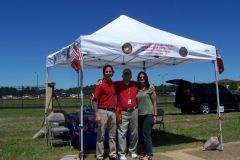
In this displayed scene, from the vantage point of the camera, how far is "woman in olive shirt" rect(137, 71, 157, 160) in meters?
9.46

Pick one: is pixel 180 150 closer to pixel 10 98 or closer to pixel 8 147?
pixel 8 147

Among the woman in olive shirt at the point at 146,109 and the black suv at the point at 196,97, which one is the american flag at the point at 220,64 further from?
the black suv at the point at 196,97

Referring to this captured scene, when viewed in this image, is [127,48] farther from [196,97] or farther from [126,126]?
[196,97]

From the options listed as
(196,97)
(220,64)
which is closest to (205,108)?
(196,97)

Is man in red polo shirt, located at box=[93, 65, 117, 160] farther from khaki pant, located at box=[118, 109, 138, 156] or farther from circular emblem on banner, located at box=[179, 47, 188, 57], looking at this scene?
circular emblem on banner, located at box=[179, 47, 188, 57]

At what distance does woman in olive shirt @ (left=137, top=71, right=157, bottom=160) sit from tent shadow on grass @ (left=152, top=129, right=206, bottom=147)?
231 centimetres

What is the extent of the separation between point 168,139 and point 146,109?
3.83 metres

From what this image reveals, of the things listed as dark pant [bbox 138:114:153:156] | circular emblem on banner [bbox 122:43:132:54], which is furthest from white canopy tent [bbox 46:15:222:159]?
dark pant [bbox 138:114:153:156]

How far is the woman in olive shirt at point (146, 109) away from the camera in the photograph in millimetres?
9461

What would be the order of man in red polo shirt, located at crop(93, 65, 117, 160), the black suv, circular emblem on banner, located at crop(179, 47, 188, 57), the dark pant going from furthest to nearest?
the black suv, circular emblem on banner, located at crop(179, 47, 188, 57), the dark pant, man in red polo shirt, located at crop(93, 65, 117, 160)

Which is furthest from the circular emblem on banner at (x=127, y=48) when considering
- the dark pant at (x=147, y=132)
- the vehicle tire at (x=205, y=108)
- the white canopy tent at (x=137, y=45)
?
the vehicle tire at (x=205, y=108)

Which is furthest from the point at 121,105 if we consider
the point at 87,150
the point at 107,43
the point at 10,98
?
the point at 10,98

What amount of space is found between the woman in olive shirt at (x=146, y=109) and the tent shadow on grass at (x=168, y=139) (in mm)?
2313

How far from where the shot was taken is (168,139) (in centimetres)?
1302
